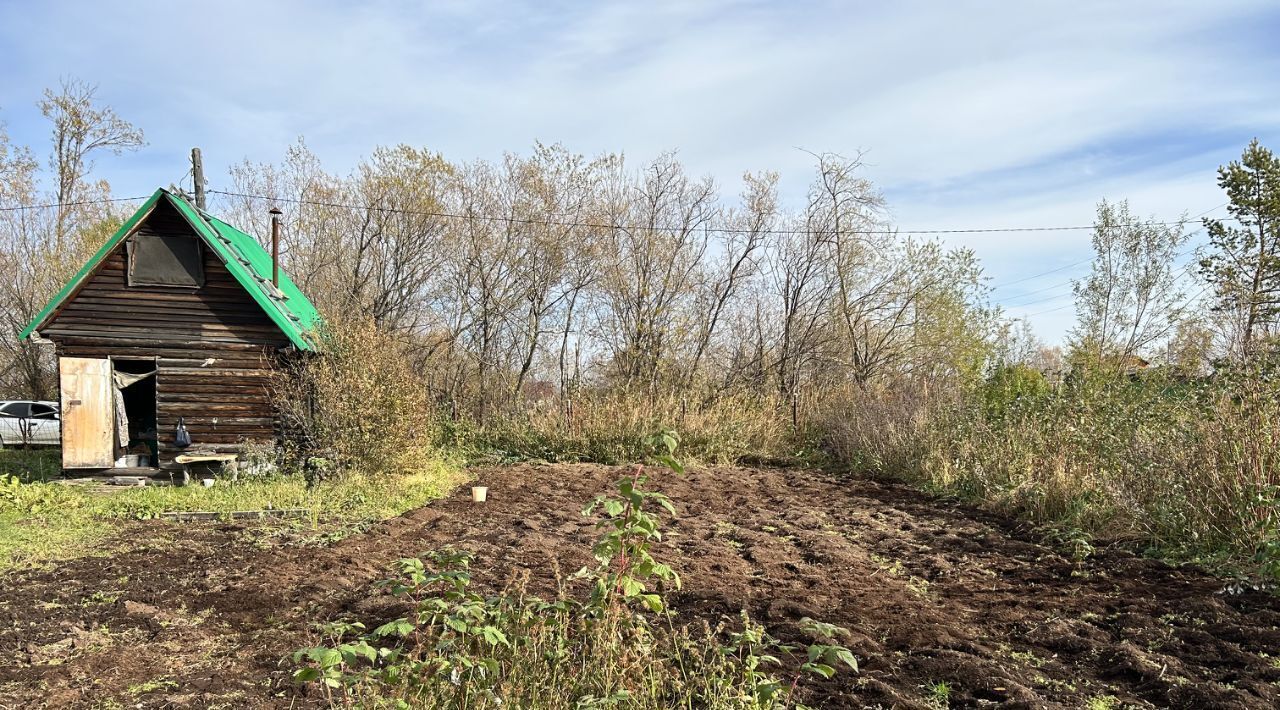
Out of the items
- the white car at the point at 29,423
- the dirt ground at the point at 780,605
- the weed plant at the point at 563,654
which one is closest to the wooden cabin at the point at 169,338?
the dirt ground at the point at 780,605

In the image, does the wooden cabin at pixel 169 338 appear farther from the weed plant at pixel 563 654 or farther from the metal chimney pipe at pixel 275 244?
the weed plant at pixel 563 654

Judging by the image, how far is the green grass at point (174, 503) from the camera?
326 inches

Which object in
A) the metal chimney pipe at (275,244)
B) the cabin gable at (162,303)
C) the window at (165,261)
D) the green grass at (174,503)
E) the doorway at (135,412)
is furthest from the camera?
the metal chimney pipe at (275,244)

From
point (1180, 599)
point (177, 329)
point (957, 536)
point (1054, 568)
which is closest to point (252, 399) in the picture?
point (177, 329)

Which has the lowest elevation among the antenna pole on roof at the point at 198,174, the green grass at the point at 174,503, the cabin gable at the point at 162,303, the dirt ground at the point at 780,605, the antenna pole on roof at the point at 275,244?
the dirt ground at the point at 780,605

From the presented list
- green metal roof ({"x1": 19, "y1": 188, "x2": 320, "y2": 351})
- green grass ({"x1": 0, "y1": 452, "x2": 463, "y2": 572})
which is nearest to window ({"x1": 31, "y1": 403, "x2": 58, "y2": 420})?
green grass ({"x1": 0, "y1": 452, "x2": 463, "y2": 572})

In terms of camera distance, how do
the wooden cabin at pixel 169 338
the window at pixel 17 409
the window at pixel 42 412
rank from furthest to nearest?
the window at pixel 42 412 → the window at pixel 17 409 → the wooden cabin at pixel 169 338

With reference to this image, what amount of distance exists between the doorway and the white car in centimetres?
465

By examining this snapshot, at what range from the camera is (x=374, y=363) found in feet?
35.7

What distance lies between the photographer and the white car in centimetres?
1855

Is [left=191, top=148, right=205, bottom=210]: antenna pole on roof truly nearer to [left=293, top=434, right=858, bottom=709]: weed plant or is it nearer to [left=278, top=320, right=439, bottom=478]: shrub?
[left=278, top=320, right=439, bottom=478]: shrub

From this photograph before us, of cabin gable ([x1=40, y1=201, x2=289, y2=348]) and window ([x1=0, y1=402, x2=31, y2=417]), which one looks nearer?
cabin gable ([x1=40, y1=201, x2=289, y2=348])

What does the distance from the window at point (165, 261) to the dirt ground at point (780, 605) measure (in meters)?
4.45

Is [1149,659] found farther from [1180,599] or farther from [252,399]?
[252,399]
